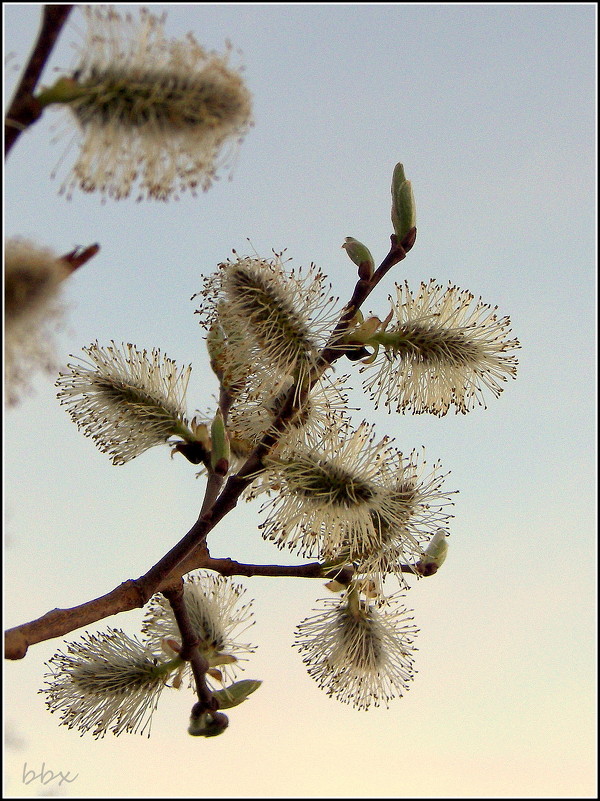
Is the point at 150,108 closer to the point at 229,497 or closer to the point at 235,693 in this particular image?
the point at 229,497

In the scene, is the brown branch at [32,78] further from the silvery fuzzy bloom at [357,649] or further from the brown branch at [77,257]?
the silvery fuzzy bloom at [357,649]

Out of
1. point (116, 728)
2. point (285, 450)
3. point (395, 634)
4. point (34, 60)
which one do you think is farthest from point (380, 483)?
point (34, 60)

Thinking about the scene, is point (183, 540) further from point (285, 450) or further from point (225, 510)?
point (285, 450)

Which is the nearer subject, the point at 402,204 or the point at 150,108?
the point at 150,108

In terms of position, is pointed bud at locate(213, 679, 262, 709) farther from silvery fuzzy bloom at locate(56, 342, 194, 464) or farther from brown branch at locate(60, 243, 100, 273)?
brown branch at locate(60, 243, 100, 273)

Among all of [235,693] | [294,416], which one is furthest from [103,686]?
[294,416]

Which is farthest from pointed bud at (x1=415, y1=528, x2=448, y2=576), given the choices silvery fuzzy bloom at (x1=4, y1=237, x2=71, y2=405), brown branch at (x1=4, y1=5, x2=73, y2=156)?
brown branch at (x1=4, y1=5, x2=73, y2=156)

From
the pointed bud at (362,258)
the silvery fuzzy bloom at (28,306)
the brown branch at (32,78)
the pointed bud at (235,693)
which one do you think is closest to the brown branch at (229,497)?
the pointed bud at (362,258)
